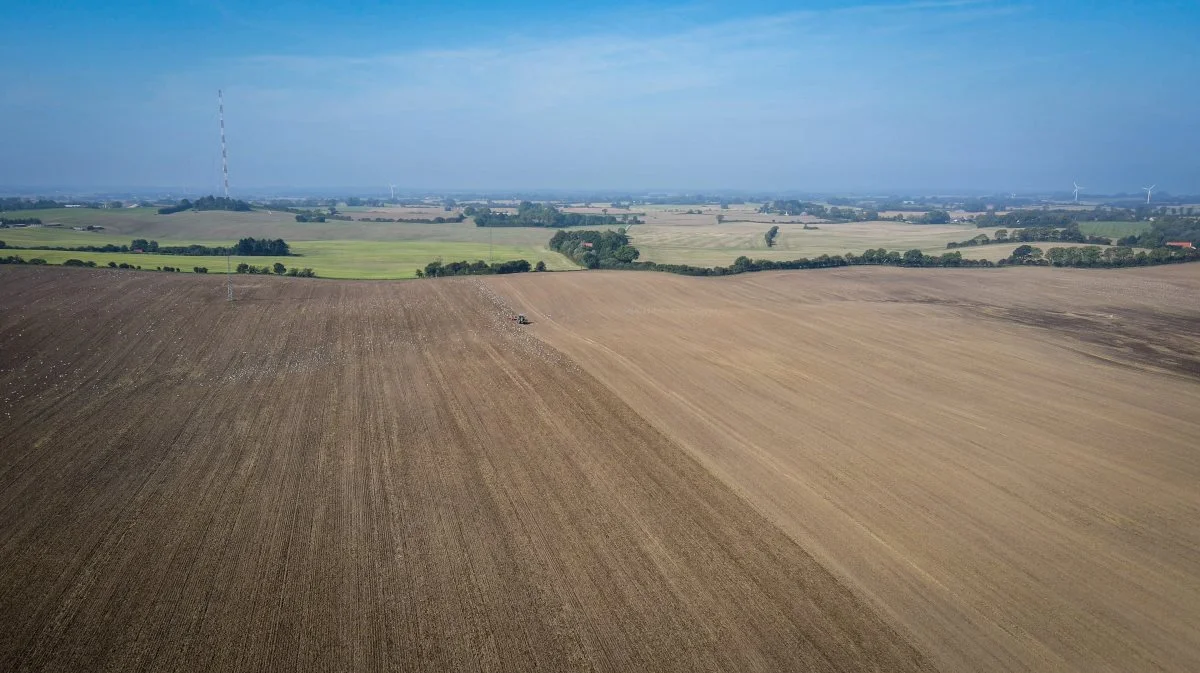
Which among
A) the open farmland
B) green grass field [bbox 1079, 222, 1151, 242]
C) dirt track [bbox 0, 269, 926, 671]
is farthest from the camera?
green grass field [bbox 1079, 222, 1151, 242]

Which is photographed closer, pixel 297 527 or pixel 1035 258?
pixel 297 527

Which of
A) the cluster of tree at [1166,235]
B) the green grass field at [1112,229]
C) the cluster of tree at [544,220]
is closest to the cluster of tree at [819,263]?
the cluster of tree at [1166,235]

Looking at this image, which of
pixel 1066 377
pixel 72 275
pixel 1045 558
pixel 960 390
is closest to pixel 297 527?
pixel 1045 558

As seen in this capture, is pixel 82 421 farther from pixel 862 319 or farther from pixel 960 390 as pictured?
pixel 862 319

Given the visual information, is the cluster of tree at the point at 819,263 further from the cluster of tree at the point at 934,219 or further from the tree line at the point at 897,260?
the cluster of tree at the point at 934,219

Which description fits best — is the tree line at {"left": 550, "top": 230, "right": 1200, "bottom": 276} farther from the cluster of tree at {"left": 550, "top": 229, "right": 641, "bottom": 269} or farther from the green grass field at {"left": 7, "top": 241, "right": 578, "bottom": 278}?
the green grass field at {"left": 7, "top": 241, "right": 578, "bottom": 278}

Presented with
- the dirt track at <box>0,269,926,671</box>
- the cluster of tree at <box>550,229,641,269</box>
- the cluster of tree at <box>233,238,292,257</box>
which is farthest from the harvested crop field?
the cluster of tree at <box>233,238,292,257</box>

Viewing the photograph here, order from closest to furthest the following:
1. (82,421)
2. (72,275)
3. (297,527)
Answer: (297,527) < (82,421) < (72,275)
